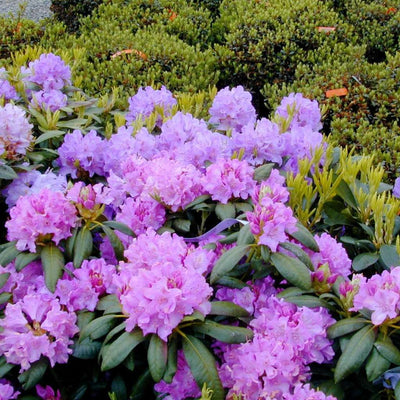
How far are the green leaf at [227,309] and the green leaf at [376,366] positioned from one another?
13.3 inches

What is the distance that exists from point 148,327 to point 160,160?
25.1 inches

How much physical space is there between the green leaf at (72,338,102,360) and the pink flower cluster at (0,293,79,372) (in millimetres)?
24

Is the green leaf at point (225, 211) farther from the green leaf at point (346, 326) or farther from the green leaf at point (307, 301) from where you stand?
the green leaf at point (346, 326)

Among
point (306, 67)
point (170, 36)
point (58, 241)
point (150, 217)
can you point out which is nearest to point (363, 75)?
point (306, 67)

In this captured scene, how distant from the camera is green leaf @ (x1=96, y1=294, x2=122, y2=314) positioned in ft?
4.95

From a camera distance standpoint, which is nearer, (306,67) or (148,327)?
(148,327)

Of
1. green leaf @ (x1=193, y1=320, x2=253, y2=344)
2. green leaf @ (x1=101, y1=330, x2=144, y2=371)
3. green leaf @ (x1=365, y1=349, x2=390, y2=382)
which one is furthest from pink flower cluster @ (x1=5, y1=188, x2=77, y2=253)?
green leaf @ (x1=365, y1=349, x2=390, y2=382)

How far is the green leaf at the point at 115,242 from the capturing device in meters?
1.72

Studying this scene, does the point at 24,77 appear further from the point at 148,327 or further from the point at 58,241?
the point at 148,327

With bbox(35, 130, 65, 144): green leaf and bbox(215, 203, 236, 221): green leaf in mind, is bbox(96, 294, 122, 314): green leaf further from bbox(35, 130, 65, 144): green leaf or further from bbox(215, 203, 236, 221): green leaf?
bbox(35, 130, 65, 144): green leaf

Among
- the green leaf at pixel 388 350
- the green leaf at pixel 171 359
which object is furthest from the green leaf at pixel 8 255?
the green leaf at pixel 388 350

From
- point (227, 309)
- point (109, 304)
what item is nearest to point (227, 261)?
point (227, 309)

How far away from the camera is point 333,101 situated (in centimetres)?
344

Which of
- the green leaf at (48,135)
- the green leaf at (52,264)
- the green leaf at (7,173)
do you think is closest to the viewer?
the green leaf at (52,264)
